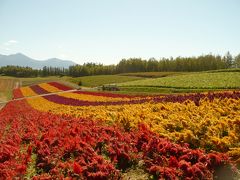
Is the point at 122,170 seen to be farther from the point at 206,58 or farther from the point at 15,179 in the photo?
the point at 206,58

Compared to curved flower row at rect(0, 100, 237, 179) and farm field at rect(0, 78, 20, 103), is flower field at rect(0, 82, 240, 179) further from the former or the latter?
farm field at rect(0, 78, 20, 103)

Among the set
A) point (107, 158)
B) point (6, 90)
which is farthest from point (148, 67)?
point (107, 158)

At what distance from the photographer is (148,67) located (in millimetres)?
135000

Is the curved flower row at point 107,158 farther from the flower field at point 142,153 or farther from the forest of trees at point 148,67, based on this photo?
the forest of trees at point 148,67

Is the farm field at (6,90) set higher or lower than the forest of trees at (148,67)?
lower

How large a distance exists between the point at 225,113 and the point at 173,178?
5.10m

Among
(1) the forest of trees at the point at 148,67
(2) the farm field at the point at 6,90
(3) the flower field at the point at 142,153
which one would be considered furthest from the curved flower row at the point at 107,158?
(1) the forest of trees at the point at 148,67

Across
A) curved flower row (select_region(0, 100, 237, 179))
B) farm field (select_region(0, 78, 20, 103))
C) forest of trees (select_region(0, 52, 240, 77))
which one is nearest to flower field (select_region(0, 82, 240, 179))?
curved flower row (select_region(0, 100, 237, 179))

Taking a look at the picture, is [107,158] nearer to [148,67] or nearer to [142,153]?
[142,153]

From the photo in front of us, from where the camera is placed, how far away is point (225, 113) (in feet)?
36.0

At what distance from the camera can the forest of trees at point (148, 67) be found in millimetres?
114200

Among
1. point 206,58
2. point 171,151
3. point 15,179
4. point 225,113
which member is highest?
point 206,58

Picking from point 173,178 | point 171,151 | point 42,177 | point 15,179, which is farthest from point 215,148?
point 15,179

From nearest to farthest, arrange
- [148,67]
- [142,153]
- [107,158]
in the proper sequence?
[142,153] < [107,158] < [148,67]
